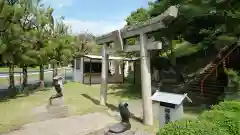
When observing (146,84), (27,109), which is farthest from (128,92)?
(146,84)

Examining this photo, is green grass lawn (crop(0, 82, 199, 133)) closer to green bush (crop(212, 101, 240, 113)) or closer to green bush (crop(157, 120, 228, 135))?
green bush (crop(212, 101, 240, 113))

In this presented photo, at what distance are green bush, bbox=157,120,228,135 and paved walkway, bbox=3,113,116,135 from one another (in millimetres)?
3828

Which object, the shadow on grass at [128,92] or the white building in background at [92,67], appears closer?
the shadow on grass at [128,92]

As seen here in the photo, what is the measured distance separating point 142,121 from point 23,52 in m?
8.26

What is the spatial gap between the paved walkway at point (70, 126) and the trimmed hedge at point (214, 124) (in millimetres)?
3906

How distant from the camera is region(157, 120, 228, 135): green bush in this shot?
4254 mm

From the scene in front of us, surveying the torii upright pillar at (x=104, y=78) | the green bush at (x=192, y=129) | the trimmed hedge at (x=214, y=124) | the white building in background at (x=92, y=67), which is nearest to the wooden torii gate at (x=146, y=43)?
the torii upright pillar at (x=104, y=78)

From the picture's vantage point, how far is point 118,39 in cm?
1042

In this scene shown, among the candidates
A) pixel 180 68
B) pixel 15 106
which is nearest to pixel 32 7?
pixel 15 106

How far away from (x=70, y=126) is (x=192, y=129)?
520 cm

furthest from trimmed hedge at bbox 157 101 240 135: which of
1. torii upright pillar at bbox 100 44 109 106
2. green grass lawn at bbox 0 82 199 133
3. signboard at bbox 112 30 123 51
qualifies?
torii upright pillar at bbox 100 44 109 106

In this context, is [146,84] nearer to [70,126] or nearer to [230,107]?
[70,126]

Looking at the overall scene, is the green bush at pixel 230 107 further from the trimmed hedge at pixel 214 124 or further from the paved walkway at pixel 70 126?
the paved walkway at pixel 70 126

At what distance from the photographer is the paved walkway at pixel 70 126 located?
7645 millimetres
